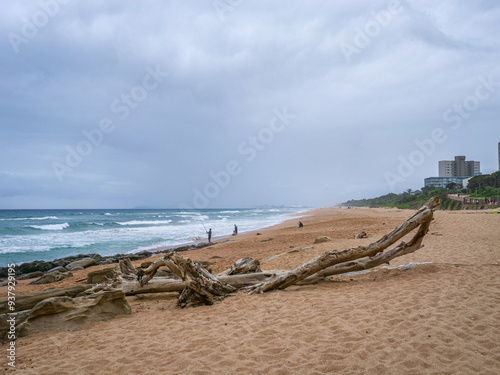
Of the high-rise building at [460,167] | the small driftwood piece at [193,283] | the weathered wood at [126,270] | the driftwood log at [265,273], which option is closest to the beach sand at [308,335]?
the small driftwood piece at [193,283]

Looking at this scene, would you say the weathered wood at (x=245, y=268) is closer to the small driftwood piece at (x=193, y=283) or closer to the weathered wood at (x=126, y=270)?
the small driftwood piece at (x=193, y=283)

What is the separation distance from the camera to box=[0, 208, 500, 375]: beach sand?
3691 mm

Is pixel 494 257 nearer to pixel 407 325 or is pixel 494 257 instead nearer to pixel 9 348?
pixel 407 325

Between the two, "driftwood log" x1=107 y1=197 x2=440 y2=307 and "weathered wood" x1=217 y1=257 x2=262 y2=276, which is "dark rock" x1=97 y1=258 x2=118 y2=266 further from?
"weathered wood" x1=217 y1=257 x2=262 y2=276

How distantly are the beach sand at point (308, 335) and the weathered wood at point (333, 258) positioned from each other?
1.04ft

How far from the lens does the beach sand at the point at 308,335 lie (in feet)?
12.1

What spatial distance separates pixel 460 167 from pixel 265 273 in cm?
16994

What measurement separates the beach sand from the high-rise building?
163m

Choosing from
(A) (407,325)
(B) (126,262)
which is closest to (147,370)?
(A) (407,325)

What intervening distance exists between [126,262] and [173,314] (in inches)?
107

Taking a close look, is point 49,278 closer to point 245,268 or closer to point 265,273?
point 245,268

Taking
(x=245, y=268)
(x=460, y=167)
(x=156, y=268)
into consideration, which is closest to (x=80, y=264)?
(x=156, y=268)

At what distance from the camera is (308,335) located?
14.7ft

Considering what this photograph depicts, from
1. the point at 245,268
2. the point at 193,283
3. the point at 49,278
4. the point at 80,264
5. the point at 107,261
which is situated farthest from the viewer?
the point at 107,261
